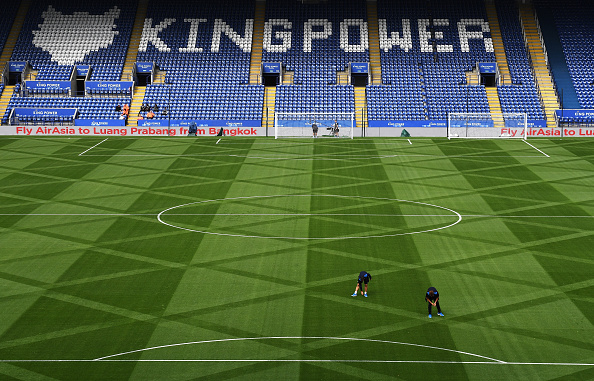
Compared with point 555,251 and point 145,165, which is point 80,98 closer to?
point 145,165

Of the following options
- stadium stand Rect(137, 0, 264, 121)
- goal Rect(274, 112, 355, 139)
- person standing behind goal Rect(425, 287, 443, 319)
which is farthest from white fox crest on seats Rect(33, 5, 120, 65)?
person standing behind goal Rect(425, 287, 443, 319)

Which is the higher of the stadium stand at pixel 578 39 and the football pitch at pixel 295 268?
the stadium stand at pixel 578 39

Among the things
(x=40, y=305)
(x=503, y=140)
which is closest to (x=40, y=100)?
(x=503, y=140)

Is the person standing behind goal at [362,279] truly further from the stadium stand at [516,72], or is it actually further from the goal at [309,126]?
the stadium stand at [516,72]

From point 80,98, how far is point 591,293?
5728cm

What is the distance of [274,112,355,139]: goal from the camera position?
6475 centimetres

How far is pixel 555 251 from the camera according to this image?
1286 inches

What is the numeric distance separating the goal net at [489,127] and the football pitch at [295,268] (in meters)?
9.67

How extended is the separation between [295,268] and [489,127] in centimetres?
3803

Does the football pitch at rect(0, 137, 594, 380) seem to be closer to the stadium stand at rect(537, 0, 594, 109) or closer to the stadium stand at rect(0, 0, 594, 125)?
the stadium stand at rect(0, 0, 594, 125)

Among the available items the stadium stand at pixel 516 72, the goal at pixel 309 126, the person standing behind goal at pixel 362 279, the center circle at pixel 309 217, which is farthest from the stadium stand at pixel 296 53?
the person standing behind goal at pixel 362 279

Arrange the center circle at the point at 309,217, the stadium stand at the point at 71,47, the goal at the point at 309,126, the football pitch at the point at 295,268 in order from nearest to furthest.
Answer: the football pitch at the point at 295,268 < the center circle at the point at 309,217 < the goal at the point at 309,126 < the stadium stand at the point at 71,47

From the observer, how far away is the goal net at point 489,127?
63.5 m

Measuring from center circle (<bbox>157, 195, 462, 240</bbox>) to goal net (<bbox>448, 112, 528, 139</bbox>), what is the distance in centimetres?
2421
